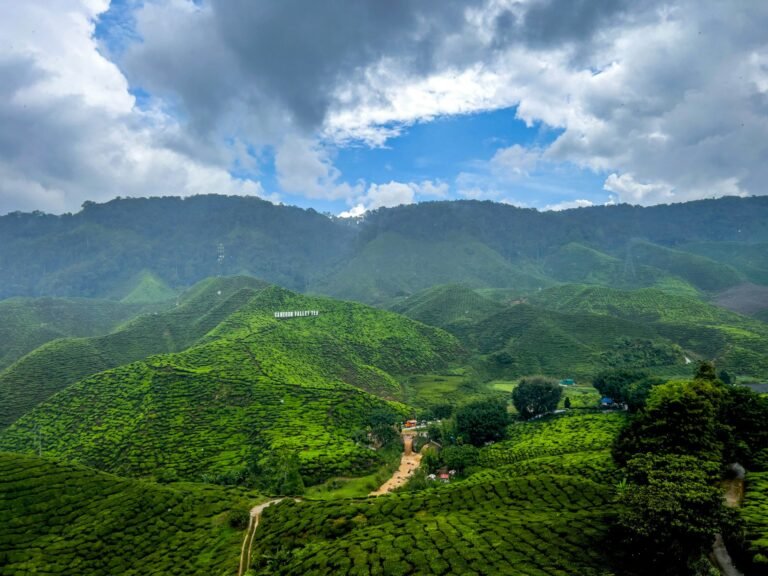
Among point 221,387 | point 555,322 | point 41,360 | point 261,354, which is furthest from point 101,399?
point 555,322

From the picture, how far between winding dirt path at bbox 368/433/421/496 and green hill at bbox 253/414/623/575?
1715 cm

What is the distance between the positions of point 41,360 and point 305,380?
94464 mm

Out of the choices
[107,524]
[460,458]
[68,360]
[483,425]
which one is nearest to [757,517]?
[460,458]

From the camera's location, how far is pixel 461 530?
38.4 m

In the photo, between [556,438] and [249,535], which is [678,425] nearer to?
[556,438]

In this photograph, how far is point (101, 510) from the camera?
54750 mm

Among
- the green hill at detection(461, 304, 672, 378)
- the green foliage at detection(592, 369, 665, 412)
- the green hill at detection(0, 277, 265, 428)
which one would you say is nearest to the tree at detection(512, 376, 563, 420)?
the green foliage at detection(592, 369, 665, 412)

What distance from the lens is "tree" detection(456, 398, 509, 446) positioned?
8412 centimetres

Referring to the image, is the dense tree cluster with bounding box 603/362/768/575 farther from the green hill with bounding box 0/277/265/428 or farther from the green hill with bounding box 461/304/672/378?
the green hill with bounding box 0/277/265/428

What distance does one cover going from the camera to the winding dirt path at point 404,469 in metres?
69.8

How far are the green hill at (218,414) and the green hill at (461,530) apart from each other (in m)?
25.2

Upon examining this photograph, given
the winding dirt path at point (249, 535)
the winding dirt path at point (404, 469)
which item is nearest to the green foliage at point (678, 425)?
the winding dirt path at point (404, 469)

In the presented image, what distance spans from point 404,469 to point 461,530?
41.9 m

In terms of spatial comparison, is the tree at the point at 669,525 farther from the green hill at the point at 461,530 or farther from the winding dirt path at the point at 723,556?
the green hill at the point at 461,530
